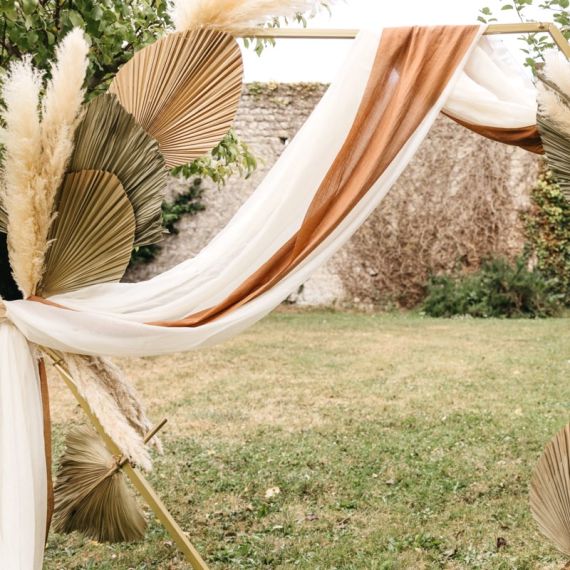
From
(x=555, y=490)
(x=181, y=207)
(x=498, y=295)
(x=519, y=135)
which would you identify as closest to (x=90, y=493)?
(x=555, y=490)

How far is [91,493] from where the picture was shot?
10.3 ft

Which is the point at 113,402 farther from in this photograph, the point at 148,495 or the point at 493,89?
the point at 493,89

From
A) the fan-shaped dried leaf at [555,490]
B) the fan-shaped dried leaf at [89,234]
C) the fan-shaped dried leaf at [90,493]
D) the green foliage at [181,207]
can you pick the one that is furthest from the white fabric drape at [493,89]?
the green foliage at [181,207]

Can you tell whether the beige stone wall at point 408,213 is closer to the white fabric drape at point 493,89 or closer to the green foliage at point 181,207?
the green foliage at point 181,207

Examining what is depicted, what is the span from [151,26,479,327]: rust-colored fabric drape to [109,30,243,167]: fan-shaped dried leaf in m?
0.48

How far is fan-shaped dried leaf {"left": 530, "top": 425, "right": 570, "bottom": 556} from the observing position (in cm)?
251

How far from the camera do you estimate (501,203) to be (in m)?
10.9

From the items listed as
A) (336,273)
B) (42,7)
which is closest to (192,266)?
(42,7)

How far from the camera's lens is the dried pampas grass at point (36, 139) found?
2500mm

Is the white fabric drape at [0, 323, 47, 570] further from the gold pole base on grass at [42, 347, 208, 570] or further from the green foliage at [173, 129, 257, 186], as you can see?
the green foliage at [173, 129, 257, 186]

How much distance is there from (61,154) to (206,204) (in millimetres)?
8554

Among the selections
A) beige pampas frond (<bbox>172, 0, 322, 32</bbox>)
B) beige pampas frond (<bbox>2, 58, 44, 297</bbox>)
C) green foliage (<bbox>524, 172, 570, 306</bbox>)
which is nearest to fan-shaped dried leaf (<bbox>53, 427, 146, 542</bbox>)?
beige pampas frond (<bbox>2, 58, 44, 297</bbox>)

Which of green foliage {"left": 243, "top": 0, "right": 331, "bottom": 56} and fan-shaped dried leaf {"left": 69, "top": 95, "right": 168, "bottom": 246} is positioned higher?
green foliage {"left": 243, "top": 0, "right": 331, "bottom": 56}

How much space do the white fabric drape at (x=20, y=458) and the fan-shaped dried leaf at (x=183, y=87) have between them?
2.98 feet
